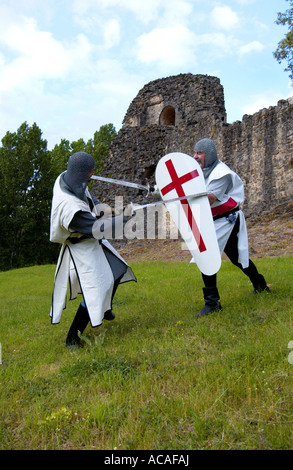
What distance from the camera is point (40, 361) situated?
332cm

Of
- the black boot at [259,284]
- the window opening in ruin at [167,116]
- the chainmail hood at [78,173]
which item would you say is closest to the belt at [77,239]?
the chainmail hood at [78,173]

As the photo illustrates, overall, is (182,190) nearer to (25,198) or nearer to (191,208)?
(191,208)

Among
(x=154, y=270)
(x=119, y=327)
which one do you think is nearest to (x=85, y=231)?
(x=119, y=327)

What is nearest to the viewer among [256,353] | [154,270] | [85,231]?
[256,353]

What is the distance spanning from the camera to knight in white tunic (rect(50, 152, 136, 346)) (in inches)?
140

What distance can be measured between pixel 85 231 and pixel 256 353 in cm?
178

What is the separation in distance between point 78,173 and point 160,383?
2.05 m

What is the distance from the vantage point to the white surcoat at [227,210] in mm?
4078

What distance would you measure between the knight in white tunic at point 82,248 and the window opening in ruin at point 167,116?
18.4 meters

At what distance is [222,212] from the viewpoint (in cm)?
417

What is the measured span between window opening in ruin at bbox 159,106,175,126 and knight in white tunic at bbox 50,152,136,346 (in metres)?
18.4

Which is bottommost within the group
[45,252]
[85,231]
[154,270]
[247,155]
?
[45,252]

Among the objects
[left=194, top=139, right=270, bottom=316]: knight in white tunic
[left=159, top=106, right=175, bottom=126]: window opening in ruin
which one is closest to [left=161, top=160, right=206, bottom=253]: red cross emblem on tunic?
[left=194, top=139, right=270, bottom=316]: knight in white tunic
